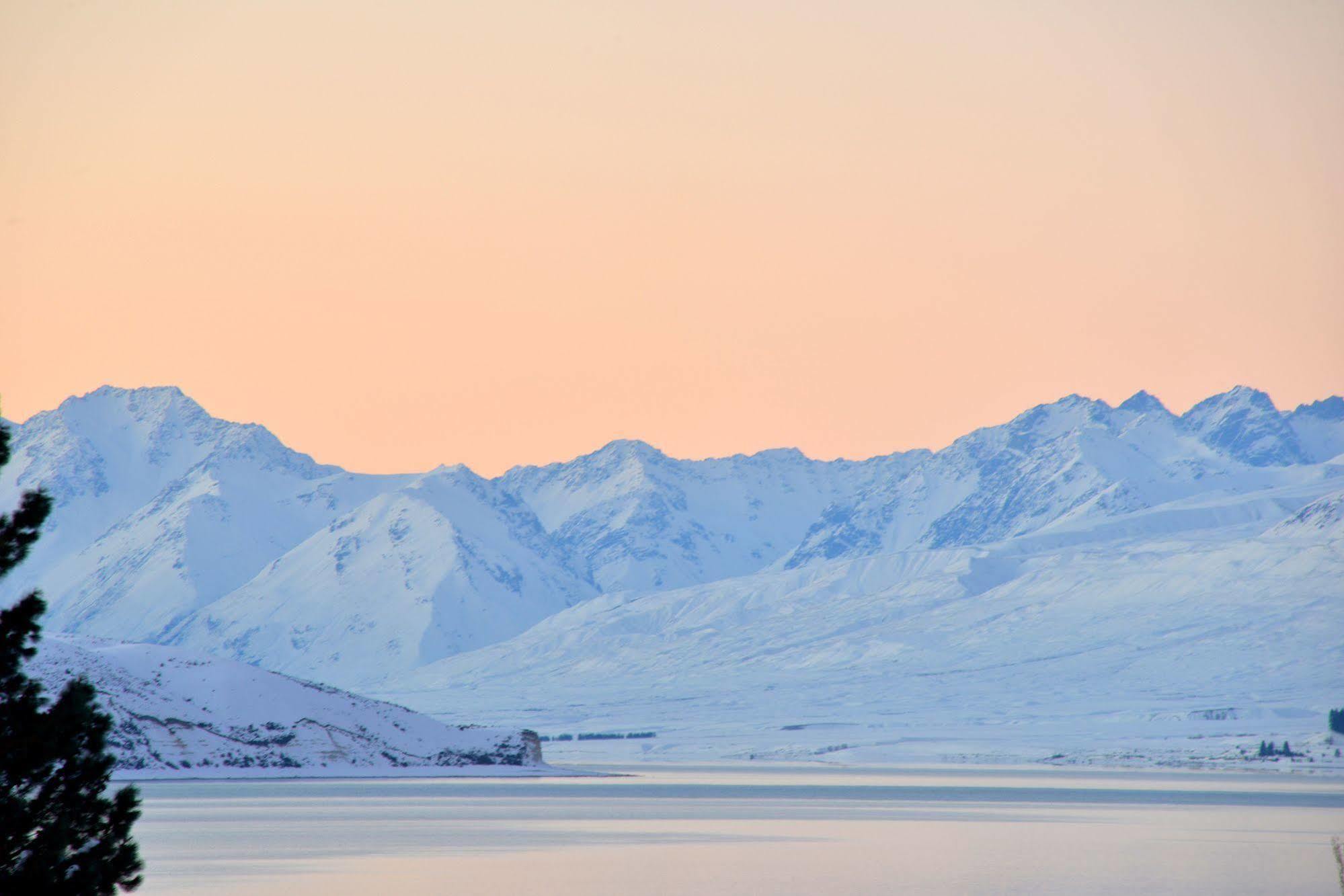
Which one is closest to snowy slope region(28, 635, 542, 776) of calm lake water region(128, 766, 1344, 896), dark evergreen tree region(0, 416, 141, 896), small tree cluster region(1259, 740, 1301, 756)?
calm lake water region(128, 766, 1344, 896)

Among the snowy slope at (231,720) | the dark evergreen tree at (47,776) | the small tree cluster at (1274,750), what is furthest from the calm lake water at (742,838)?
the small tree cluster at (1274,750)

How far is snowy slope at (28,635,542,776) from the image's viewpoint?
445 feet

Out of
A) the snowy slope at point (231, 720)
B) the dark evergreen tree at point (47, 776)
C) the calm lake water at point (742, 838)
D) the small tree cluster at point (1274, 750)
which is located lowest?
the small tree cluster at point (1274, 750)

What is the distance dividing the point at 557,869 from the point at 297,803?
154 ft

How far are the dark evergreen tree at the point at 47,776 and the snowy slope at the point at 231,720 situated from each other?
344 feet

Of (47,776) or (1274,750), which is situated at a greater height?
(47,776)

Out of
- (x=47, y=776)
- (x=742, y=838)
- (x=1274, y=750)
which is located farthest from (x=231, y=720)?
(x=47, y=776)

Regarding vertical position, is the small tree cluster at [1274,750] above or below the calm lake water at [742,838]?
below

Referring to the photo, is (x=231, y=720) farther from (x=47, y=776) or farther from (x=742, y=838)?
(x=47, y=776)

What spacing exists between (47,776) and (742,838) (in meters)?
55.4

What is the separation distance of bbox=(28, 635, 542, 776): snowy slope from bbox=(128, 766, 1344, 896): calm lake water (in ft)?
14.2

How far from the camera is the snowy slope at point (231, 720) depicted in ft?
445

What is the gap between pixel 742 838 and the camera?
258 feet

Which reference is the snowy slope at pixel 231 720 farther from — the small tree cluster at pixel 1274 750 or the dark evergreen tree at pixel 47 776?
the dark evergreen tree at pixel 47 776
